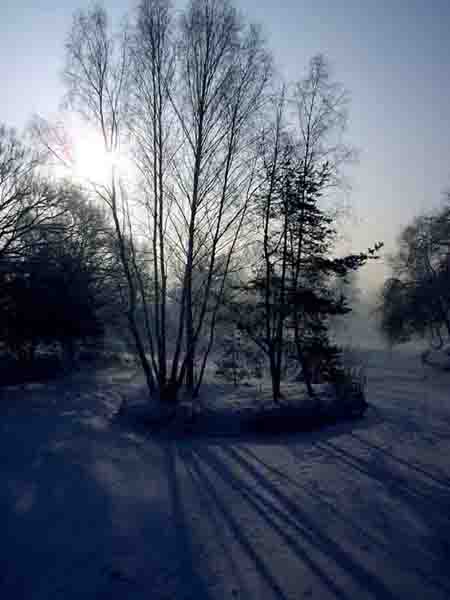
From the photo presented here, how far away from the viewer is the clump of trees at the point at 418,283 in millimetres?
25828

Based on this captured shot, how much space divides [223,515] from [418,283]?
2610 centimetres

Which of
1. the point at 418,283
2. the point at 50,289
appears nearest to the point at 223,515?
the point at 50,289

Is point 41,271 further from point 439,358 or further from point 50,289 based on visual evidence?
point 439,358

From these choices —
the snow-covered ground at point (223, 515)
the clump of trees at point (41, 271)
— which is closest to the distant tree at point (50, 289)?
the clump of trees at point (41, 271)

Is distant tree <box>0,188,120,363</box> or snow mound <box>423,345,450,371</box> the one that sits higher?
distant tree <box>0,188,120,363</box>

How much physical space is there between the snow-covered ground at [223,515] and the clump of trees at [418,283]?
19077mm

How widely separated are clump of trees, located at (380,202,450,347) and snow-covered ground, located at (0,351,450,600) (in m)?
19.1

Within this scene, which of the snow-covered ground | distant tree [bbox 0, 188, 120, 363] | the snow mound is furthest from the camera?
the snow mound

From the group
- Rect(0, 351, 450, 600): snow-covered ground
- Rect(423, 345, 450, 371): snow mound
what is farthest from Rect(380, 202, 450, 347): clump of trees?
Rect(0, 351, 450, 600): snow-covered ground

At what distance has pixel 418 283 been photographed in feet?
90.7

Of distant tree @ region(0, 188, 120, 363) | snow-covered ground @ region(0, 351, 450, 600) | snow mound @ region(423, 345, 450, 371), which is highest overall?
distant tree @ region(0, 188, 120, 363)

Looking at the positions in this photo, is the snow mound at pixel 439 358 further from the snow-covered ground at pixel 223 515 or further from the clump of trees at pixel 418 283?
the snow-covered ground at pixel 223 515

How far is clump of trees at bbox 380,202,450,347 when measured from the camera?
25.8 meters

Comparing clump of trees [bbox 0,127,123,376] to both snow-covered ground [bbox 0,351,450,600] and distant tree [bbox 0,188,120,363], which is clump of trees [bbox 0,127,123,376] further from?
snow-covered ground [bbox 0,351,450,600]
